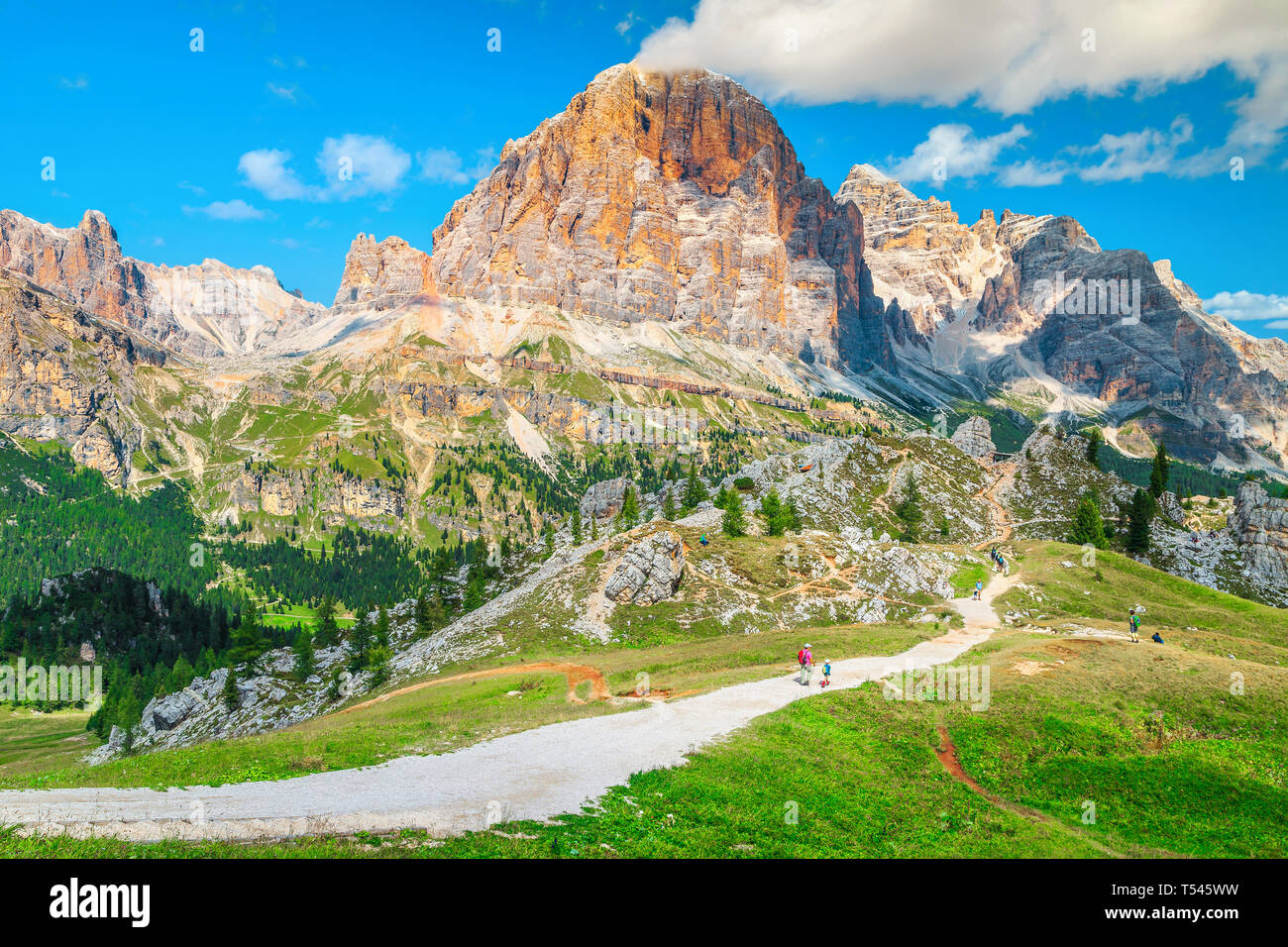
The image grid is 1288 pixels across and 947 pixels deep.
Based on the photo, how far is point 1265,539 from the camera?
332 feet

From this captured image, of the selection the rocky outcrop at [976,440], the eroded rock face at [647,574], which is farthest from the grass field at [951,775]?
the rocky outcrop at [976,440]

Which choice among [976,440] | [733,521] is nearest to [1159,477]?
[976,440]

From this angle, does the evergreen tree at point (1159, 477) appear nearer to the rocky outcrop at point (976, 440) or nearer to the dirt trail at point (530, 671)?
the rocky outcrop at point (976, 440)

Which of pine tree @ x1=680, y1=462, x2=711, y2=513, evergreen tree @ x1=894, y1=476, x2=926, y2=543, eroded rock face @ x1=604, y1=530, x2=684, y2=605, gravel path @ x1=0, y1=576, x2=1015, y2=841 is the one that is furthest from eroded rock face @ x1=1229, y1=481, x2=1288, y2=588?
gravel path @ x1=0, y1=576, x2=1015, y2=841

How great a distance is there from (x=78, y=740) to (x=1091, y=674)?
514ft

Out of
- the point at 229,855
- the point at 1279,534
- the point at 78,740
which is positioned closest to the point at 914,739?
the point at 229,855

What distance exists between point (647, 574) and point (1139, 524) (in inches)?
3358

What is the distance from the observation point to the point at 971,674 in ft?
135

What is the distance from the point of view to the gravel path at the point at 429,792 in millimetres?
19922

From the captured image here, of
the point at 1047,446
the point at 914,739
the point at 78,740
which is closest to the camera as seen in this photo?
the point at 914,739

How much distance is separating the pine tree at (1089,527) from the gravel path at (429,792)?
88038 millimetres

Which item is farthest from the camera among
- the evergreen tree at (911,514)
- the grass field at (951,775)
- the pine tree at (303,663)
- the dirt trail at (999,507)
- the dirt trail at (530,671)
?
the dirt trail at (999,507)

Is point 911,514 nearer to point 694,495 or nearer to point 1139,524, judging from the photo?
point 1139,524
